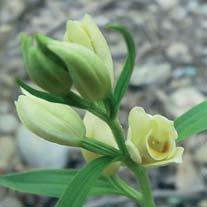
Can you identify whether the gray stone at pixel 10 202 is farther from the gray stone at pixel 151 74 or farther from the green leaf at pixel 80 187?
the green leaf at pixel 80 187

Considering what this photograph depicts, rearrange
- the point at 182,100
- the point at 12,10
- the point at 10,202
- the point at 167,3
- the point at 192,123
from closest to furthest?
the point at 192,123, the point at 10,202, the point at 182,100, the point at 167,3, the point at 12,10

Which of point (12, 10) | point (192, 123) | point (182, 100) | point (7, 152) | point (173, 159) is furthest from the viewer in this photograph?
point (12, 10)

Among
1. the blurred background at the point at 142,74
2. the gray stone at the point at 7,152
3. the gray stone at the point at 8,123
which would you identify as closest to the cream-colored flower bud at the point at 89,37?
the blurred background at the point at 142,74

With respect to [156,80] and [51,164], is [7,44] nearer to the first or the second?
[156,80]

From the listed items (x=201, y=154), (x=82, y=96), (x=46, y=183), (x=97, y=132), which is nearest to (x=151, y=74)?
(x=201, y=154)

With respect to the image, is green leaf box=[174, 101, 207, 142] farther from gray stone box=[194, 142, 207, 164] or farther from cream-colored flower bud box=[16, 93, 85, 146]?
gray stone box=[194, 142, 207, 164]

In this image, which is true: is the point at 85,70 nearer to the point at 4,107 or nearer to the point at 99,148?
the point at 99,148
